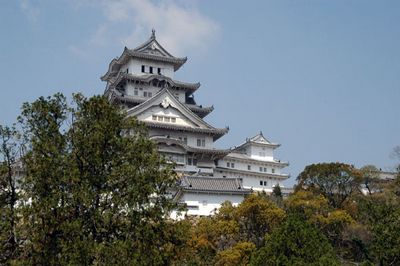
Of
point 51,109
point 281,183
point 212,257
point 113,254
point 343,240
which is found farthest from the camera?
point 281,183

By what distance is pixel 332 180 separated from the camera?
117 feet

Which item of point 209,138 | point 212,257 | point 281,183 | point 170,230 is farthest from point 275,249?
point 281,183

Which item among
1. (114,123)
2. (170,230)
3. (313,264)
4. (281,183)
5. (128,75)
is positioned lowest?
(313,264)

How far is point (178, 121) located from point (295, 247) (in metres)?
36.0

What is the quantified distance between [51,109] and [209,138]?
39.3 metres

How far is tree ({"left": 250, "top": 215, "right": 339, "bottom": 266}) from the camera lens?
14945 mm

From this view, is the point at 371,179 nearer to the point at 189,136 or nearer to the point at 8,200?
the point at 189,136

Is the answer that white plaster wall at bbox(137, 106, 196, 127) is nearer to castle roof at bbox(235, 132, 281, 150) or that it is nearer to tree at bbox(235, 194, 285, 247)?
castle roof at bbox(235, 132, 281, 150)

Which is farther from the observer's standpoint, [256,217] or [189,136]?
[189,136]

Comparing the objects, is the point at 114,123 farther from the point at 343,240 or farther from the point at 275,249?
the point at 343,240

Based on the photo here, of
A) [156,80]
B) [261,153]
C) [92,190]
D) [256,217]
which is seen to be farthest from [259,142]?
[92,190]

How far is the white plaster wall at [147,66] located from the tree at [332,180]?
76.1 feet

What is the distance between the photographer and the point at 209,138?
51719mm

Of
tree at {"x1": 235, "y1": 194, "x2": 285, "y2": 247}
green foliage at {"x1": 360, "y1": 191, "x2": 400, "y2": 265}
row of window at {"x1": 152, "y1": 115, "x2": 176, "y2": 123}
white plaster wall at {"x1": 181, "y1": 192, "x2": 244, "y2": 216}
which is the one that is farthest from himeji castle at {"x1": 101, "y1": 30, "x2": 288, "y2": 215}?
green foliage at {"x1": 360, "y1": 191, "x2": 400, "y2": 265}
